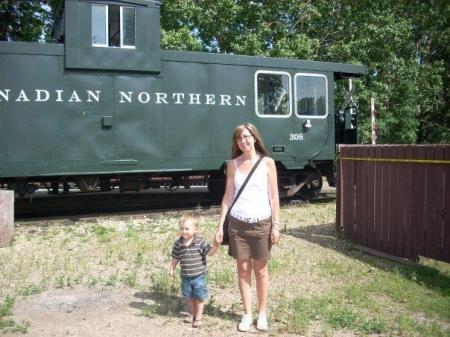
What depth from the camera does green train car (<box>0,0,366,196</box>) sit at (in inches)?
367

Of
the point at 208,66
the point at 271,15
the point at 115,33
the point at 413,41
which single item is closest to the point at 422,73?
the point at 413,41

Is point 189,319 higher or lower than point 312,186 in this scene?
lower

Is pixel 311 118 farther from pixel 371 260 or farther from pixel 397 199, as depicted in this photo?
pixel 371 260

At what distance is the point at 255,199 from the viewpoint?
4441 millimetres

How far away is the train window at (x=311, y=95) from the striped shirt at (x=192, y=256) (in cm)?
747

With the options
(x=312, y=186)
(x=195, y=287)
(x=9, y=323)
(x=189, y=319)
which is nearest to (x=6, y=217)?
(x=9, y=323)

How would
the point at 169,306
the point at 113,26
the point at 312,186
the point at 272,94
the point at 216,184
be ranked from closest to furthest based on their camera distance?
the point at 169,306
the point at 113,26
the point at 272,94
the point at 216,184
the point at 312,186

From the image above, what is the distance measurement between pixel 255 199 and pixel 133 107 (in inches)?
239

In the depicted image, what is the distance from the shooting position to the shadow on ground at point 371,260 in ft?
19.6

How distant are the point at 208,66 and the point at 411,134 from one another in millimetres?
11004

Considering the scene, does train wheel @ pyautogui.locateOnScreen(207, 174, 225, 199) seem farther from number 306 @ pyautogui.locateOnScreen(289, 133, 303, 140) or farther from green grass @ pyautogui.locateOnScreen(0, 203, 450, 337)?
green grass @ pyautogui.locateOnScreen(0, 203, 450, 337)

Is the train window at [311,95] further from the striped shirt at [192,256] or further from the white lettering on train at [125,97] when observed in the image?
the striped shirt at [192,256]

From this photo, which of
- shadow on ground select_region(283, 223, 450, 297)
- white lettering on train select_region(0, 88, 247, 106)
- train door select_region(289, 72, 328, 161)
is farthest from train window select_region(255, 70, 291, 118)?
shadow on ground select_region(283, 223, 450, 297)

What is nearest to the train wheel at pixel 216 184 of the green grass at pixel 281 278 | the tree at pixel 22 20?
the green grass at pixel 281 278
